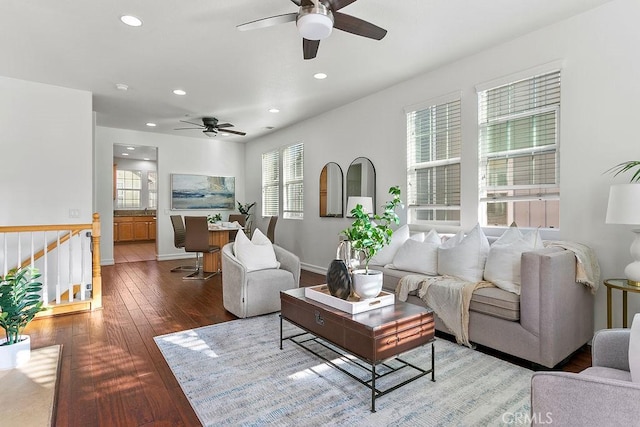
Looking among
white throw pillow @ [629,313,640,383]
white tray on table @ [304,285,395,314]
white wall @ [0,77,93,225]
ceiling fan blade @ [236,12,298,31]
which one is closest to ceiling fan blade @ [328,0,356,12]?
ceiling fan blade @ [236,12,298,31]

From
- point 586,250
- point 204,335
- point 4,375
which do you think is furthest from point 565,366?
point 4,375

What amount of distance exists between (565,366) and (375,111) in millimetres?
3657

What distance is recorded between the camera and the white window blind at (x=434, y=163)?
394cm

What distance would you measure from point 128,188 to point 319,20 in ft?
35.6

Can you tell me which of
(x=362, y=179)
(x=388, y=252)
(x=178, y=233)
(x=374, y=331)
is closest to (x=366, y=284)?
(x=374, y=331)

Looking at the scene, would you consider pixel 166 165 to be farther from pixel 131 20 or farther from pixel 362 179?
pixel 131 20

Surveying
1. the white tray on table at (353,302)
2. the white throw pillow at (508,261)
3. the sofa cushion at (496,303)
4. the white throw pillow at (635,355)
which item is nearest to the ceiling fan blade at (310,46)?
the white tray on table at (353,302)

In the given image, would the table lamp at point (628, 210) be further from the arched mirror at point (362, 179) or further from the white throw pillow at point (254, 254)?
the white throw pillow at point (254, 254)

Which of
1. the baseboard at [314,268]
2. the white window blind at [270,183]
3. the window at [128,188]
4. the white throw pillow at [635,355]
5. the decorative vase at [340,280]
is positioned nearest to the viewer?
the white throw pillow at [635,355]

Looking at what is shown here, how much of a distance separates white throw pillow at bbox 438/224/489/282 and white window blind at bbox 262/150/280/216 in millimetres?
4708

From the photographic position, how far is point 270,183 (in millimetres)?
7684

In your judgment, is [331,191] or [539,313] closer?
[539,313]

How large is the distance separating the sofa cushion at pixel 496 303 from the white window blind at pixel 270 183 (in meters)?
5.17

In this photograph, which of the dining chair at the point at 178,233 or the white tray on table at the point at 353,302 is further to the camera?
the dining chair at the point at 178,233
